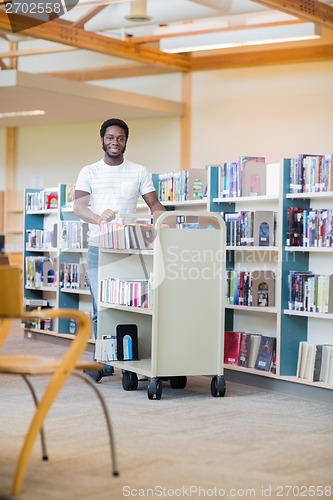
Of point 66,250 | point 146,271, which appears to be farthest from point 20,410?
point 66,250

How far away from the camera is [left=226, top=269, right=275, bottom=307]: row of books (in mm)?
6555

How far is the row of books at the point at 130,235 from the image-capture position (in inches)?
243

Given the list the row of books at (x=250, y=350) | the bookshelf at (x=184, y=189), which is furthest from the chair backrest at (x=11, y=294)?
the bookshelf at (x=184, y=189)

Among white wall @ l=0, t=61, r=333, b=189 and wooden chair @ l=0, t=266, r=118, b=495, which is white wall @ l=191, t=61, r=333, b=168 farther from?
wooden chair @ l=0, t=266, r=118, b=495

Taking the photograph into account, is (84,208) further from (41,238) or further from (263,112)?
(263,112)

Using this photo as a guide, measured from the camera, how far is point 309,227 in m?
6.20

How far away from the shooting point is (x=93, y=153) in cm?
1429

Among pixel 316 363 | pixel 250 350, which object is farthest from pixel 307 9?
pixel 316 363

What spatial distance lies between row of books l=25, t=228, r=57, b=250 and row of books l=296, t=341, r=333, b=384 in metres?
4.09

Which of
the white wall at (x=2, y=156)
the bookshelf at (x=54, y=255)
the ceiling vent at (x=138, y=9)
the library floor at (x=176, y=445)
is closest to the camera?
the library floor at (x=176, y=445)

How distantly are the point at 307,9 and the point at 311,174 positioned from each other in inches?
153

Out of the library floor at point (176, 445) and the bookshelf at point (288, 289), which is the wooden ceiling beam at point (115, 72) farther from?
the library floor at point (176, 445)

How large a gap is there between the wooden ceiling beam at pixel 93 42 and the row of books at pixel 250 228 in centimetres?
442

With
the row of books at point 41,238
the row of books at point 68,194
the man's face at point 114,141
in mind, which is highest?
the man's face at point 114,141
